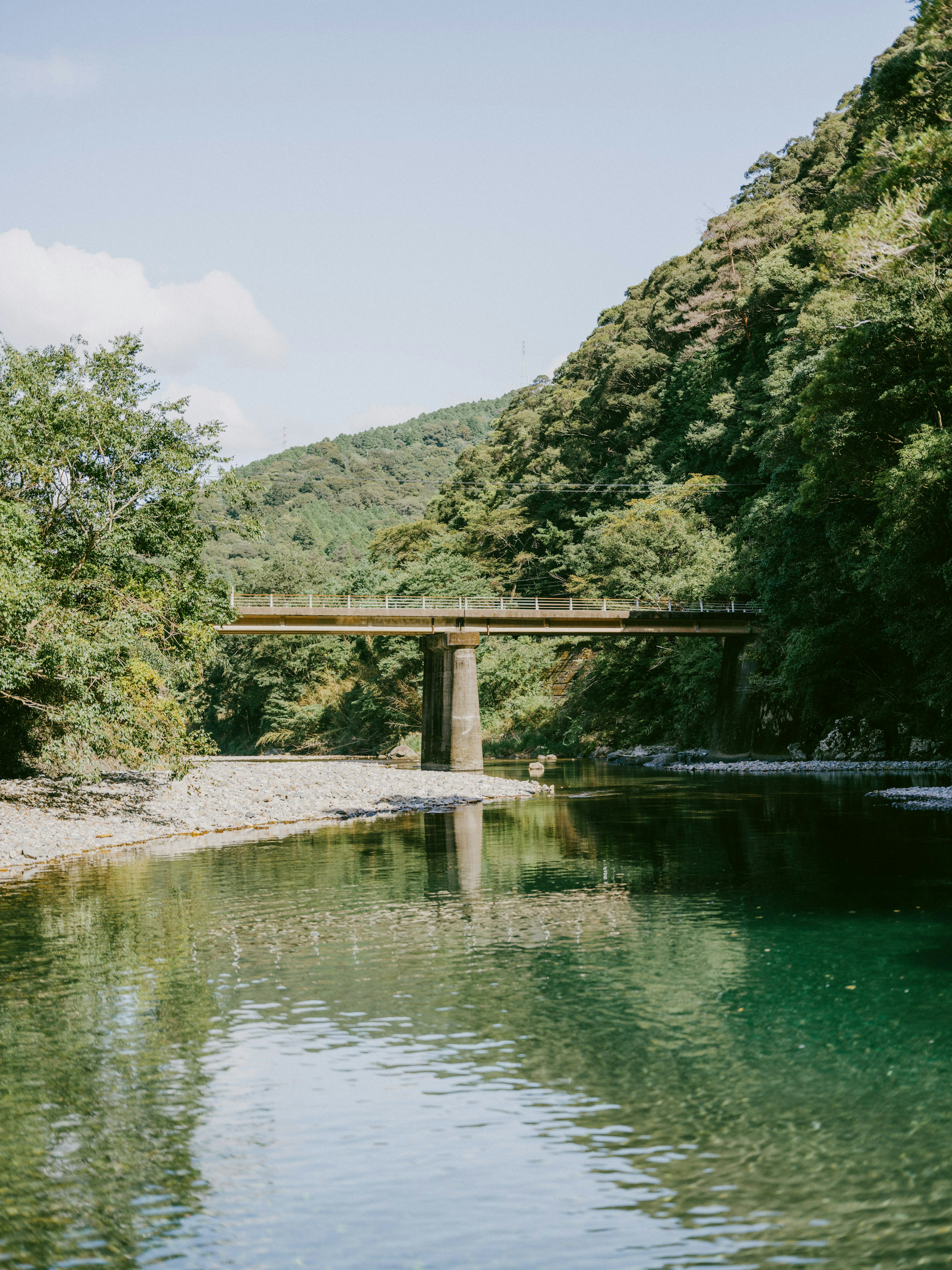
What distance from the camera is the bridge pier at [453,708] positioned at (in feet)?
169

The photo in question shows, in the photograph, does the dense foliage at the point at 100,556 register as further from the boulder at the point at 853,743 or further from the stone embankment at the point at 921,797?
the boulder at the point at 853,743

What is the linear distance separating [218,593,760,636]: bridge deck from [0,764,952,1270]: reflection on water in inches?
1168

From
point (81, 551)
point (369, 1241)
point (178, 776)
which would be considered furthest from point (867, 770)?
point (369, 1241)

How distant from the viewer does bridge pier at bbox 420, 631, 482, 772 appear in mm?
51406

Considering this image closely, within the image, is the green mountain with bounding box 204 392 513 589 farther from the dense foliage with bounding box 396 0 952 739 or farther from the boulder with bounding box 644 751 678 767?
the boulder with bounding box 644 751 678 767

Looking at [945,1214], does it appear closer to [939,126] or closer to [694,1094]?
[694,1094]

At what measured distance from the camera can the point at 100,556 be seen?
91.1 ft

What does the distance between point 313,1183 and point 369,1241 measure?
0.90 m

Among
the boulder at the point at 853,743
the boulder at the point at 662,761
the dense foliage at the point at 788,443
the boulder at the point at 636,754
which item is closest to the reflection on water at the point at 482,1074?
the dense foliage at the point at 788,443

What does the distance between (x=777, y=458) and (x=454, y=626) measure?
17.2m

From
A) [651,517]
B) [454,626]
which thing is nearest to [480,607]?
[454,626]

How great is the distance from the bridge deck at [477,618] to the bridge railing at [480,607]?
0.07 metres

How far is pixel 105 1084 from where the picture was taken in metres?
9.26

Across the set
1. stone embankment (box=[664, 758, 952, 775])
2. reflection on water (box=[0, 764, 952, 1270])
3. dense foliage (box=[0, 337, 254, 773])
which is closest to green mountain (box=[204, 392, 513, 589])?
stone embankment (box=[664, 758, 952, 775])
